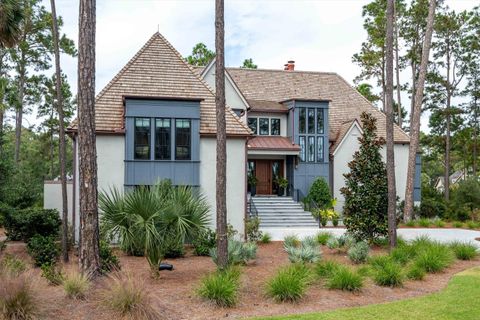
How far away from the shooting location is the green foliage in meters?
16.3

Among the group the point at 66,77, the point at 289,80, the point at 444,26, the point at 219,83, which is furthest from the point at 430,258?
Answer: the point at 66,77

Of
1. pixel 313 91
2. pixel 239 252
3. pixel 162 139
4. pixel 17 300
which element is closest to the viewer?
pixel 17 300

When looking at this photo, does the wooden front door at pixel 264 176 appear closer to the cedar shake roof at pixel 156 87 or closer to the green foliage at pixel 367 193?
the cedar shake roof at pixel 156 87

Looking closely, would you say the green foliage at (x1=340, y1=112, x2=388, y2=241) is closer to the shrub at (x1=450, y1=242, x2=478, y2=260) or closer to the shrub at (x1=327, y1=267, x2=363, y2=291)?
the shrub at (x1=450, y1=242, x2=478, y2=260)

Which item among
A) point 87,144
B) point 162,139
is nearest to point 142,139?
point 162,139

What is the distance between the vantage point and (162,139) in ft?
59.4

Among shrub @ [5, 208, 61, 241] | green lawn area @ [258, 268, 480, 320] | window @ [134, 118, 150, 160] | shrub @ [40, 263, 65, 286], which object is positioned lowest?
green lawn area @ [258, 268, 480, 320]

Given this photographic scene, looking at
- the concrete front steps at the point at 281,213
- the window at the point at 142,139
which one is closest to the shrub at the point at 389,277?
the window at the point at 142,139

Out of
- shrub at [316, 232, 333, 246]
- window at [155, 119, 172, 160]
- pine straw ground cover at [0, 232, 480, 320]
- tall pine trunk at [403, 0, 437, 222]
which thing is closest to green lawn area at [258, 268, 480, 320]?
pine straw ground cover at [0, 232, 480, 320]

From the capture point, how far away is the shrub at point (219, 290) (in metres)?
8.73

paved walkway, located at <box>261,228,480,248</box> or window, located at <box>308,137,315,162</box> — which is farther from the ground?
window, located at <box>308,137,315,162</box>

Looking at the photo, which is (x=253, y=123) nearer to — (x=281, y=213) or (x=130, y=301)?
(x=281, y=213)

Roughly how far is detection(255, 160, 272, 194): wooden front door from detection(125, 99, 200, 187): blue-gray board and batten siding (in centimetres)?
986

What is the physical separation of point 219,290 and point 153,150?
10075 mm
